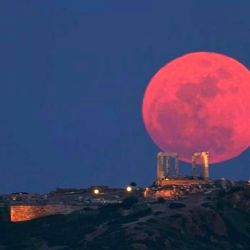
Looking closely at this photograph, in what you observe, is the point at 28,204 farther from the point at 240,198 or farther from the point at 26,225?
the point at 240,198

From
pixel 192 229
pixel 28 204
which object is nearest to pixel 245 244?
Answer: pixel 192 229

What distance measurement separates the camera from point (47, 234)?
576 feet

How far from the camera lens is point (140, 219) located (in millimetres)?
171375

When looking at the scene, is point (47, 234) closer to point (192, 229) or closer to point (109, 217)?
point (109, 217)

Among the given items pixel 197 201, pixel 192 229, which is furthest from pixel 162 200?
pixel 192 229

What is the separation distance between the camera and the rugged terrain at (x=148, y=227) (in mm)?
161750

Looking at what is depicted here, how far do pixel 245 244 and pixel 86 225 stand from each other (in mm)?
28247

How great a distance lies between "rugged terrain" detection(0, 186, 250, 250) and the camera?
531 ft

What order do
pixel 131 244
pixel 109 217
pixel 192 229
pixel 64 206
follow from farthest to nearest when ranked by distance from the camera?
pixel 64 206 → pixel 109 217 → pixel 192 229 → pixel 131 244

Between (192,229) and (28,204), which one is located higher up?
(28,204)

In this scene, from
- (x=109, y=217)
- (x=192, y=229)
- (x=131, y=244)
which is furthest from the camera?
(x=109, y=217)

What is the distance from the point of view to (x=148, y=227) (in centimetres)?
16438

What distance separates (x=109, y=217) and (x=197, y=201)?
16.6 m

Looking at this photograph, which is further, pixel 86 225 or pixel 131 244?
Result: pixel 86 225
